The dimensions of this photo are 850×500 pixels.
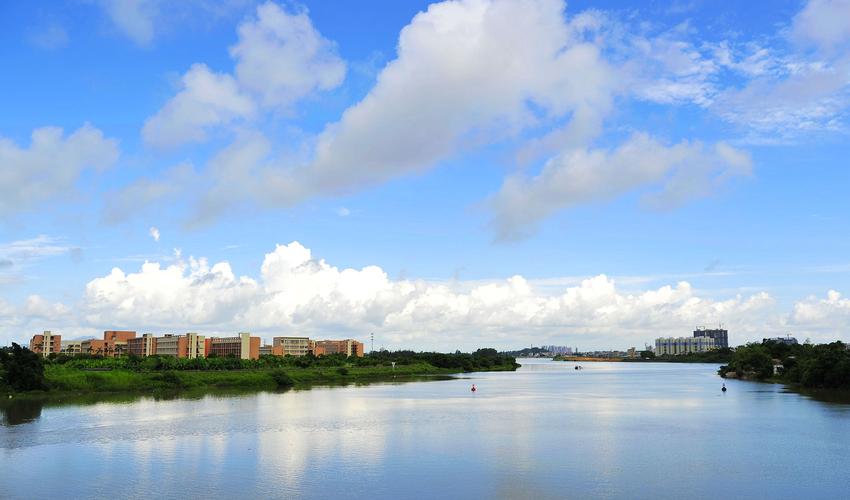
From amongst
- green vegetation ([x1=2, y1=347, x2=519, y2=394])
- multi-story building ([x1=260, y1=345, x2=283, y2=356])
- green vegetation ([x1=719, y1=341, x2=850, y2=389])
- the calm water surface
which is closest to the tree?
green vegetation ([x1=2, y1=347, x2=519, y2=394])

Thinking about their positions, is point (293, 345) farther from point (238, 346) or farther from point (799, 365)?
point (799, 365)

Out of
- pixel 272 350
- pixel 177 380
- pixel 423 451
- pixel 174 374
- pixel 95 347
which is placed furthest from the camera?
pixel 272 350

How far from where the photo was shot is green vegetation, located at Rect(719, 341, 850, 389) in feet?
202

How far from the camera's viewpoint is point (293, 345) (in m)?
185

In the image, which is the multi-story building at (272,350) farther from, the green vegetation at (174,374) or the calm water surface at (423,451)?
the calm water surface at (423,451)

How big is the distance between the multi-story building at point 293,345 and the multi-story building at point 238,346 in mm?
28252

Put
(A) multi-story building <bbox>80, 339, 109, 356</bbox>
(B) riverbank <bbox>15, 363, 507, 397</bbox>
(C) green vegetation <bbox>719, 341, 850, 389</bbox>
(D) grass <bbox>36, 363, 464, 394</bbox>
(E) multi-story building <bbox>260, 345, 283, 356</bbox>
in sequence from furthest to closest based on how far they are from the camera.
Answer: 1. (E) multi-story building <bbox>260, 345, 283, 356</bbox>
2. (A) multi-story building <bbox>80, 339, 109, 356</bbox>
3. (C) green vegetation <bbox>719, 341, 850, 389</bbox>
4. (D) grass <bbox>36, 363, 464, 394</bbox>
5. (B) riverbank <bbox>15, 363, 507, 397</bbox>

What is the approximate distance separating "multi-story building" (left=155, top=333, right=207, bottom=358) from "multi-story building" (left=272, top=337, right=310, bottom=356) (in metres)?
37.4

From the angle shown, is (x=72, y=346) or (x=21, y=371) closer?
(x=21, y=371)

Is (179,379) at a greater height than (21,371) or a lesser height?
lesser

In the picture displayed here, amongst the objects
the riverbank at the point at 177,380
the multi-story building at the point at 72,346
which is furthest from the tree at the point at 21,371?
the multi-story building at the point at 72,346

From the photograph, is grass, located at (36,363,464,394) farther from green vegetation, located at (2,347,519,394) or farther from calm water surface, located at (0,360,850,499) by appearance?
calm water surface, located at (0,360,850,499)

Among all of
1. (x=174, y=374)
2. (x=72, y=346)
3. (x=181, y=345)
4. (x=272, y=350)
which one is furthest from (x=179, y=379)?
(x=272, y=350)

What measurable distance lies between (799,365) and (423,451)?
191 feet
